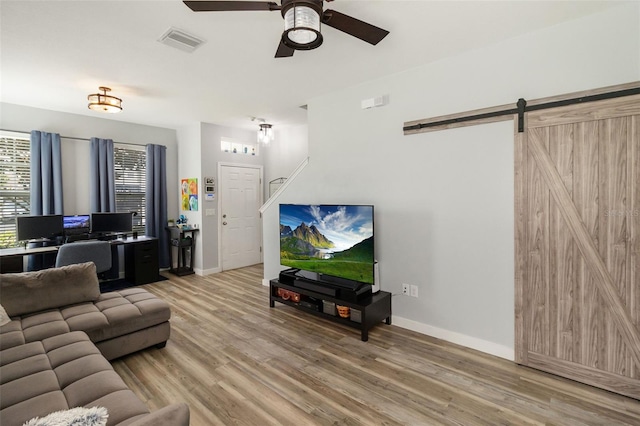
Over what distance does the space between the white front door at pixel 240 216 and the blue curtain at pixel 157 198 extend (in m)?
1.06

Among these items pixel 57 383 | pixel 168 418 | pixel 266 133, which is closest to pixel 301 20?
pixel 168 418

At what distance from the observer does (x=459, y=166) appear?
112 inches

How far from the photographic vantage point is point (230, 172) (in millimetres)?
5852

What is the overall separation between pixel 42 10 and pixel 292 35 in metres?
1.84

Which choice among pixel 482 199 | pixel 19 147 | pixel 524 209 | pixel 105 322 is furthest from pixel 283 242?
pixel 19 147

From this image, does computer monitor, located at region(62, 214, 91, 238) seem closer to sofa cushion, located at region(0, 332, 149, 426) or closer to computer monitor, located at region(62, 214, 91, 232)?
computer monitor, located at region(62, 214, 91, 232)

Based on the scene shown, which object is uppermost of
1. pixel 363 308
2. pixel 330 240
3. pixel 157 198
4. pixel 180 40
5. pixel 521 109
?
pixel 180 40

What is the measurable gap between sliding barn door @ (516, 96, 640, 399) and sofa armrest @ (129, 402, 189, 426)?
2.59 m

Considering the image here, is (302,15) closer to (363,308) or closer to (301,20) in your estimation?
(301,20)

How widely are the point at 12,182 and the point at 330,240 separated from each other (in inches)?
181

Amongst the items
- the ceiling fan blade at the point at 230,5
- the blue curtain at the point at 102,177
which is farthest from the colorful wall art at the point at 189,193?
the ceiling fan blade at the point at 230,5

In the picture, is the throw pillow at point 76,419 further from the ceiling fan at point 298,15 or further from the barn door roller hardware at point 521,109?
the barn door roller hardware at point 521,109

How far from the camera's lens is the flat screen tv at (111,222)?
4.75 metres

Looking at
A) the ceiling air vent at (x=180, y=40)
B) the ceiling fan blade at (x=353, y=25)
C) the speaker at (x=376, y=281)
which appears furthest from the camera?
the speaker at (x=376, y=281)
